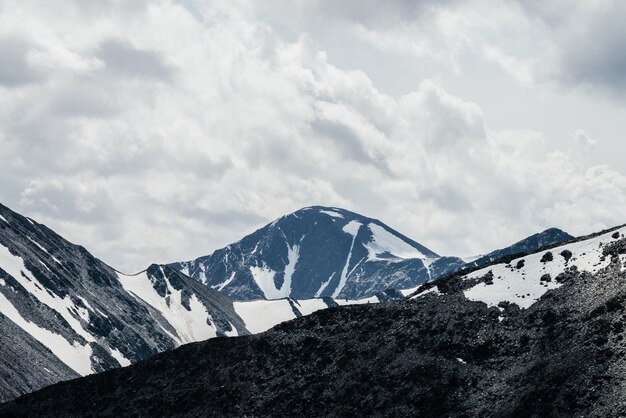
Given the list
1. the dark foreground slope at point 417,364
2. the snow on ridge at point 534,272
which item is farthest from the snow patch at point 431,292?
the snow on ridge at point 534,272

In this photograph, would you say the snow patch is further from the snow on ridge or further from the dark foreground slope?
the snow on ridge

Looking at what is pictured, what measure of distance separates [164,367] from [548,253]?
47.2 m

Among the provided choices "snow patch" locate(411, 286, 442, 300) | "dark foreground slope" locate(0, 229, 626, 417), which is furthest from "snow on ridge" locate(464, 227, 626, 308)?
"snow patch" locate(411, 286, 442, 300)

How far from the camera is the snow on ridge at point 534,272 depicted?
272 ft

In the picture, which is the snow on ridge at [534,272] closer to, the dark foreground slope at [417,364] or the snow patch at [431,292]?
the dark foreground slope at [417,364]

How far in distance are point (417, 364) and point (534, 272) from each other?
740 inches

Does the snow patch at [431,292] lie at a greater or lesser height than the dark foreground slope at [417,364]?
greater

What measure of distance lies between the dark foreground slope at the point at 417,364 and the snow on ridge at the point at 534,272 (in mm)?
337

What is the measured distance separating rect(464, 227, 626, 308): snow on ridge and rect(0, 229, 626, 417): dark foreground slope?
34 centimetres

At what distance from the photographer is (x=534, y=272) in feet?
286

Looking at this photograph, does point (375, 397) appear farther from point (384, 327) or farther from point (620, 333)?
point (620, 333)

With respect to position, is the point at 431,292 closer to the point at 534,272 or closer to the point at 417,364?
the point at 534,272

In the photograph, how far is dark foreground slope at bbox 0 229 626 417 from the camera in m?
66.9

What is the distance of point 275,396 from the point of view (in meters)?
81.9
